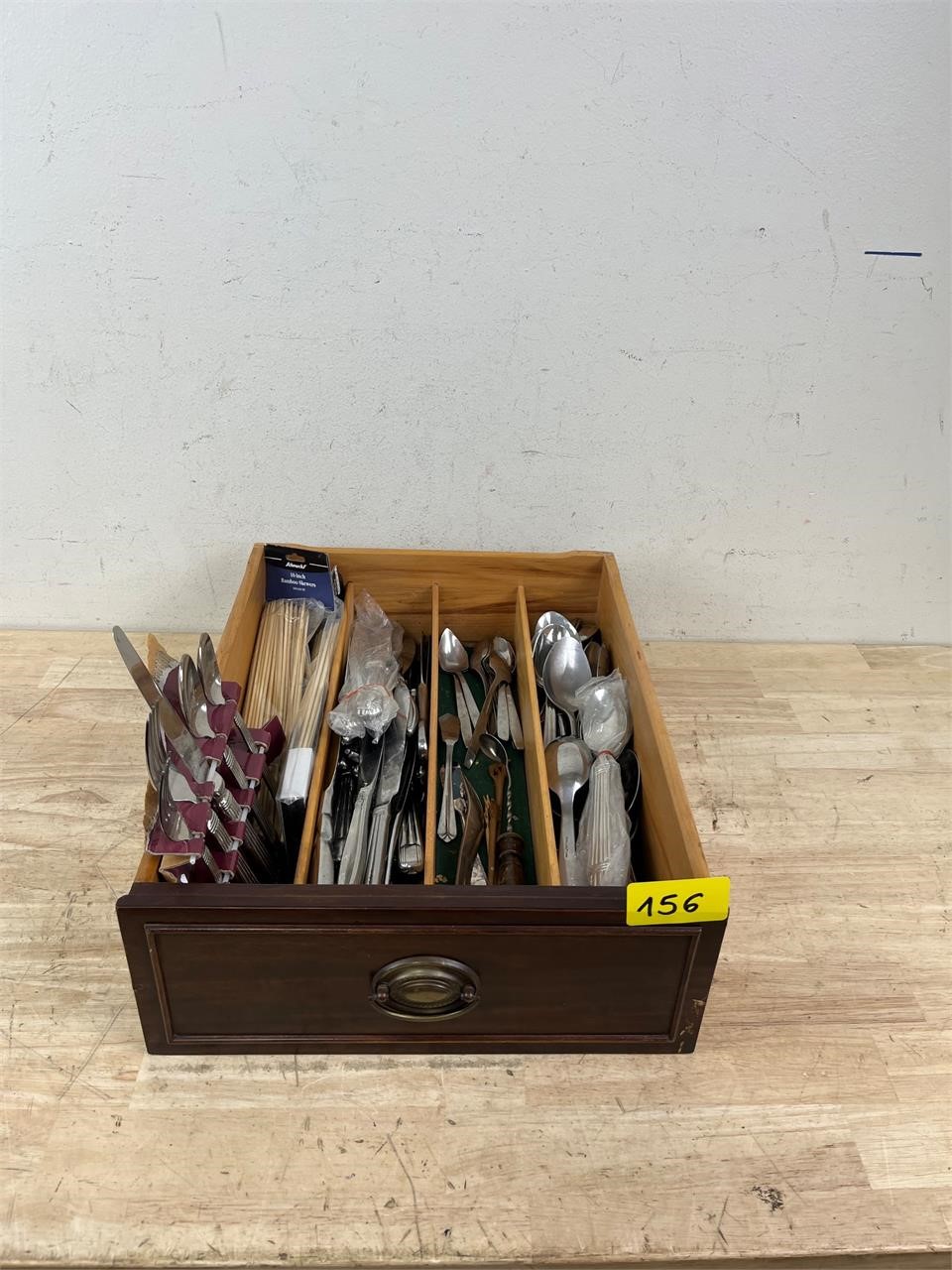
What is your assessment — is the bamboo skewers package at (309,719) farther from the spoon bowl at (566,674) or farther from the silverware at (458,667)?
the spoon bowl at (566,674)

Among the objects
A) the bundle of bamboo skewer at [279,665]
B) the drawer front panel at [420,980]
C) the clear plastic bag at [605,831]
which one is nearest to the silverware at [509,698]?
the clear plastic bag at [605,831]

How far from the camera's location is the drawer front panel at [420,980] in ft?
2.23

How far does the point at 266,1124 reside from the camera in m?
0.70

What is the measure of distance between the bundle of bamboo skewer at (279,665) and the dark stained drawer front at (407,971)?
283 mm

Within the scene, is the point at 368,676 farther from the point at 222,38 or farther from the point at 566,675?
the point at 222,38

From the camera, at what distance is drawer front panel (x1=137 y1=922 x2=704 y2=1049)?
679 mm

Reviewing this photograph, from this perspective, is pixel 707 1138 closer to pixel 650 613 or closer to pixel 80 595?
pixel 650 613

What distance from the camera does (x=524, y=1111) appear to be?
2.35 feet

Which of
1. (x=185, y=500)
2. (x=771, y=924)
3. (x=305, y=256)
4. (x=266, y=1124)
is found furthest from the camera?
(x=185, y=500)

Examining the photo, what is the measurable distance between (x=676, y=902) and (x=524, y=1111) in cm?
20

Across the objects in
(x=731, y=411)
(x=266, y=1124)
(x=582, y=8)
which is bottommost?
(x=266, y=1124)

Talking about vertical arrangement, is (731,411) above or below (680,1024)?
above

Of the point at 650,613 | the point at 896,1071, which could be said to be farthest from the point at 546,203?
the point at 896,1071

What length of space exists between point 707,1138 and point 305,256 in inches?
34.5
